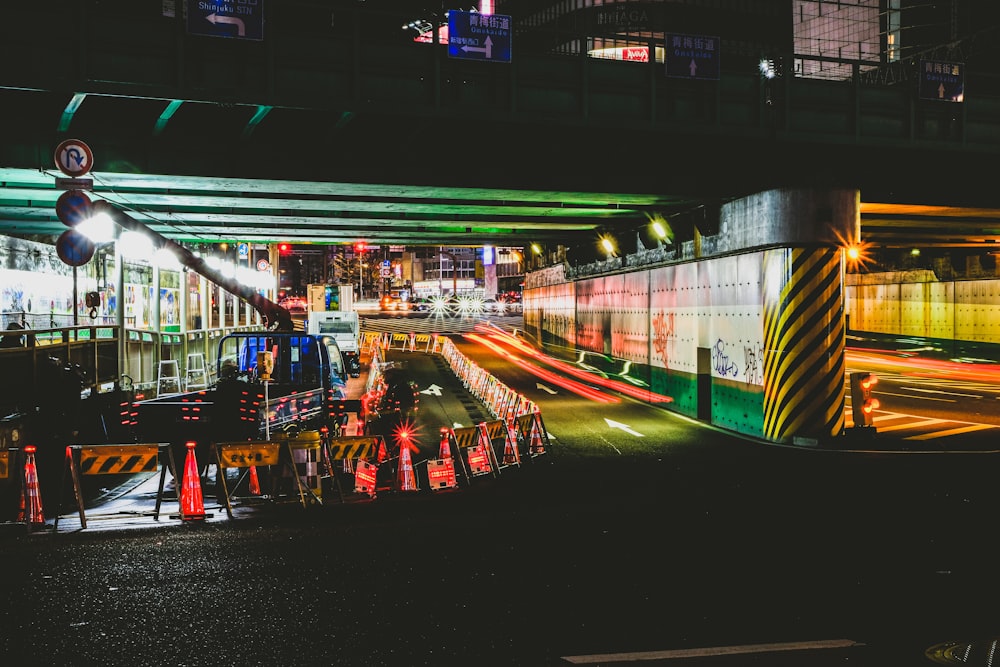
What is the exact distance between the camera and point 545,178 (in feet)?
54.7

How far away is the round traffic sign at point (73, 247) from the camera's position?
12.7 m

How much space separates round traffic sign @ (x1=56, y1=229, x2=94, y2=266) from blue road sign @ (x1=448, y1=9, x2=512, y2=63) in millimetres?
7409

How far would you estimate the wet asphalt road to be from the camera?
5730 mm

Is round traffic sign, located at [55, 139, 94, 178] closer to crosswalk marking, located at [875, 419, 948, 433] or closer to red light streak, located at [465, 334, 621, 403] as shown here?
red light streak, located at [465, 334, 621, 403]

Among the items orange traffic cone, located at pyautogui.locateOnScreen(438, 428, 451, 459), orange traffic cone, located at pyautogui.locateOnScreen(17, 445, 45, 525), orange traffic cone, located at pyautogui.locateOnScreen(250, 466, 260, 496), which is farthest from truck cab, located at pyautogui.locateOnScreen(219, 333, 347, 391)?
orange traffic cone, located at pyautogui.locateOnScreen(17, 445, 45, 525)

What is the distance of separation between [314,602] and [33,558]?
12.4ft

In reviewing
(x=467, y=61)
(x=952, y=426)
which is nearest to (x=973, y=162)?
(x=952, y=426)

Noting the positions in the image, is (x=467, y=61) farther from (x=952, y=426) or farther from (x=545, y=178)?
(x=952, y=426)

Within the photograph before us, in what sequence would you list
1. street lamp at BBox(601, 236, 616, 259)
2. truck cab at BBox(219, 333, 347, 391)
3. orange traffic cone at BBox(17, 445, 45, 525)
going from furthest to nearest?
street lamp at BBox(601, 236, 616, 259)
truck cab at BBox(219, 333, 347, 391)
orange traffic cone at BBox(17, 445, 45, 525)

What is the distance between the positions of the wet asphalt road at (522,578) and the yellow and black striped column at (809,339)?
3.94 metres

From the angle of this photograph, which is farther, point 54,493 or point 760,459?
point 760,459

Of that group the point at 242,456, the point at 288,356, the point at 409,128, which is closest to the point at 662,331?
the point at 409,128

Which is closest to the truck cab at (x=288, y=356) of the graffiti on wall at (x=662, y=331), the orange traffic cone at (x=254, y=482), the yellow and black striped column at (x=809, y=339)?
the orange traffic cone at (x=254, y=482)

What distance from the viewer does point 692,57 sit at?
15.1m
